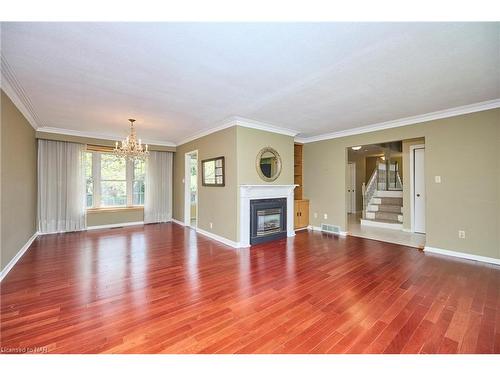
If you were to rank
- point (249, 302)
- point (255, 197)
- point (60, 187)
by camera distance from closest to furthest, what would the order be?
point (249, 302) < point (255, 197) < point (60, 187)

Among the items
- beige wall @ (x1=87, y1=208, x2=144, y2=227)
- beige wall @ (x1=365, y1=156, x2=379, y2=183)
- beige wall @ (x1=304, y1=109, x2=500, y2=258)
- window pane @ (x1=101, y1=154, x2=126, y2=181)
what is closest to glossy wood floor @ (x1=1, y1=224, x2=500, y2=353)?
beige wall @ (x1=304, y1=109, x2=500, y2=258)

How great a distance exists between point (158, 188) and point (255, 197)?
3661 mm

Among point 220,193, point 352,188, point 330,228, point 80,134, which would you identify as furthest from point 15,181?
point 352,188

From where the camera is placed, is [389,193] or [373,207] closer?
[373,207]

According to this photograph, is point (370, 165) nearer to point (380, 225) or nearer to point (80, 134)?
point (380, 225)

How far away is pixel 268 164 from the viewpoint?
4715 millimetres

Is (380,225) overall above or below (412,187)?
below

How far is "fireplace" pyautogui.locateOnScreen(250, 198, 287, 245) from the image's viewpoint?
14.3 ft

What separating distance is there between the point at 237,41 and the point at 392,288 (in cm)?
309

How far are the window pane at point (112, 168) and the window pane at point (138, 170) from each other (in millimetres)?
290

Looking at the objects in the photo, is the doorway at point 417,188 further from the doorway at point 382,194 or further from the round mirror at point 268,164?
the round mirror at point 268,164

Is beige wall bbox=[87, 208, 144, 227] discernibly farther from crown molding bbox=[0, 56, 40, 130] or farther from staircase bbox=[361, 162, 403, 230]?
staircase bbox=[361, 162, 403, 230]
